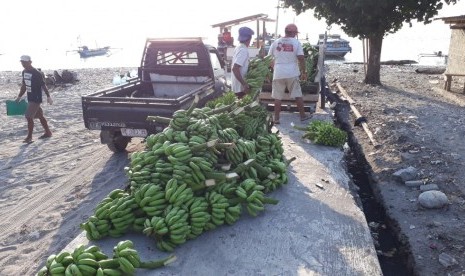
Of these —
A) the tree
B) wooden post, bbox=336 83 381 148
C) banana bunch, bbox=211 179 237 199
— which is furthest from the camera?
the tree

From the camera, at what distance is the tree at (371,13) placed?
14516 millimetres

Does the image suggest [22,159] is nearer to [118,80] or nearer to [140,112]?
[140,112]

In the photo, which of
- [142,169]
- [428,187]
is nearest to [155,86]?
[142,169]

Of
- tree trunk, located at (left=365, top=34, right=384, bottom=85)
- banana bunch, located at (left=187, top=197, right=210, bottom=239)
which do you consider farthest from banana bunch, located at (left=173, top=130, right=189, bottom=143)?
tree trunk, located at (left=365, top=34, right=384, bottom=85)

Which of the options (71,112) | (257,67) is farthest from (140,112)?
(71,112)

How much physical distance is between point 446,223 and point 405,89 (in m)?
12.5

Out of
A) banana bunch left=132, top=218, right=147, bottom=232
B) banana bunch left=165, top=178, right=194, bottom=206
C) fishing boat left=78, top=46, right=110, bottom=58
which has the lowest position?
banana bunch left=132, top=218, right=147, bottom=232

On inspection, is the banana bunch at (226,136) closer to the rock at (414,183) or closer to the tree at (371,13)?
the rock at (414,183)

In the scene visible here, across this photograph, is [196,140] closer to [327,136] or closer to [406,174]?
[327,136]

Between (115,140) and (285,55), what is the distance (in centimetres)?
398

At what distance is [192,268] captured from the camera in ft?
11.9

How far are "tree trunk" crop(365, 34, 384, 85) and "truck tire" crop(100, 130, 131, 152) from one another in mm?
12409

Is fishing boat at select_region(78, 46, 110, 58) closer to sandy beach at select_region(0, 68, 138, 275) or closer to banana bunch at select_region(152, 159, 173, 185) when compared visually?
sandy beach at select_region(0, 68, 138, 275)

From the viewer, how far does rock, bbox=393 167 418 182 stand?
702 cm
